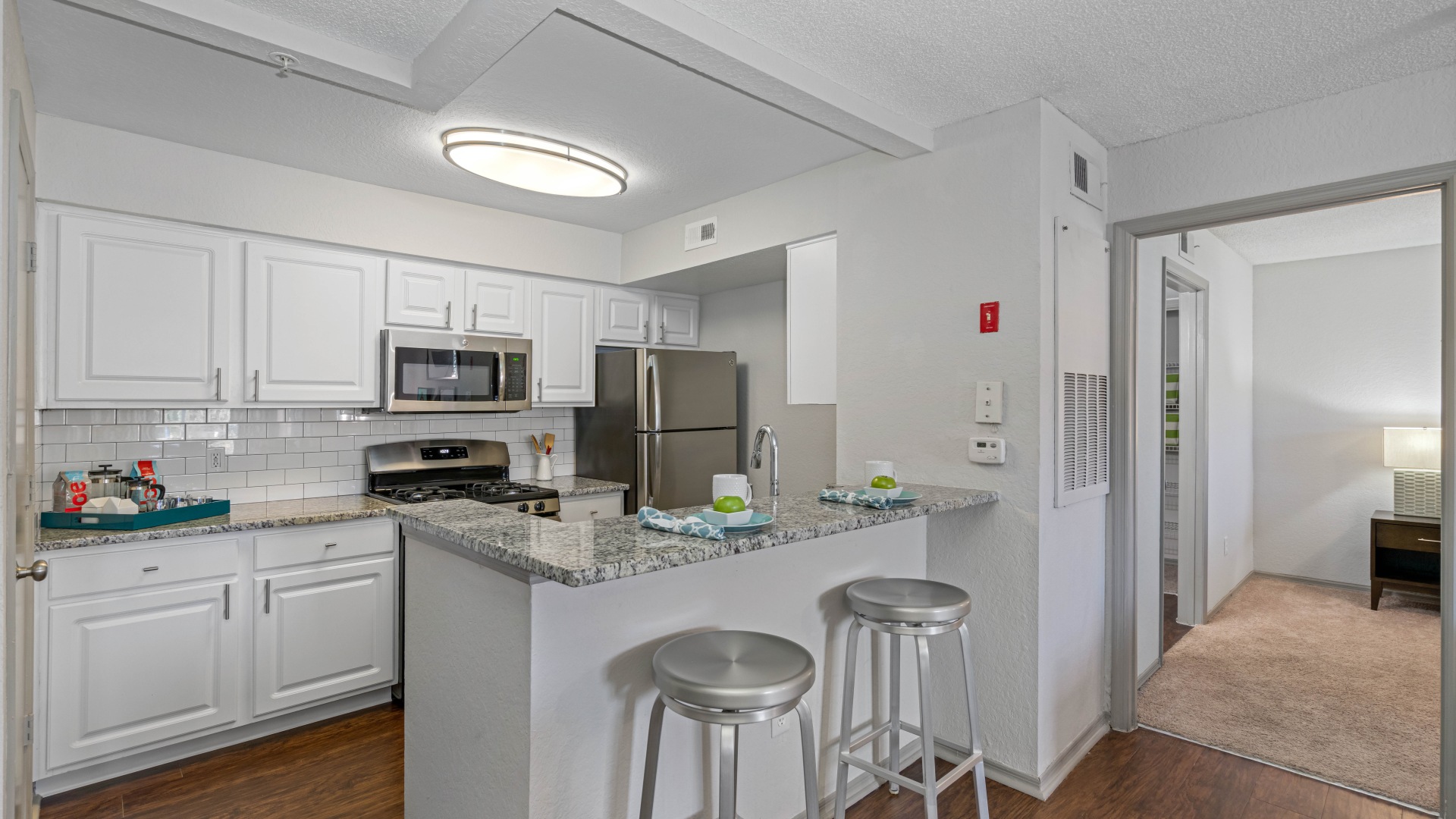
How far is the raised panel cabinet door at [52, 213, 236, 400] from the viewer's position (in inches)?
102

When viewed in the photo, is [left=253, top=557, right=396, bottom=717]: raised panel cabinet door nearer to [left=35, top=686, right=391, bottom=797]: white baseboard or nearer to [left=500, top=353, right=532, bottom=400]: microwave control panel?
[left=35, top=686, right=391, bottom=797]: white baseboard

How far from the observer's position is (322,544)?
2896 mm

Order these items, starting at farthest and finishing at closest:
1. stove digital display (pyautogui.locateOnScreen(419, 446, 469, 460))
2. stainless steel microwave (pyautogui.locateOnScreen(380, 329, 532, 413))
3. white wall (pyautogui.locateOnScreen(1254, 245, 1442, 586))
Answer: white wall (pyautogui.locateOnScreen(1254, 245, 1442, 586)), stove digital display (pyautogui.locateOnScreen(419, 446, 469, 460)), stainless steel microwave (pyautogui.locateOnScreen(380, 329, 532, 413))

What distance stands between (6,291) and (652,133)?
1.91 m

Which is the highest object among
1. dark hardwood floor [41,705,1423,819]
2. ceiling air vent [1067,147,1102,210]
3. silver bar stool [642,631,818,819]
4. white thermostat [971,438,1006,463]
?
ceiling air vent [1067,147,1102,210]

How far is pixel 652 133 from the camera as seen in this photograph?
2719 mm

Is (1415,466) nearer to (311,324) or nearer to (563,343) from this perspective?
(563,343)

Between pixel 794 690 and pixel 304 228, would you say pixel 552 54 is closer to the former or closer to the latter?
pixel 304 228

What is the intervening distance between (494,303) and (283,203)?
1.01 metres

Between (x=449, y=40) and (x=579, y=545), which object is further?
(x=449, y=40)

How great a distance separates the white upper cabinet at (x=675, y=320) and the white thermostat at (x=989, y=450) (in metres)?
2.38

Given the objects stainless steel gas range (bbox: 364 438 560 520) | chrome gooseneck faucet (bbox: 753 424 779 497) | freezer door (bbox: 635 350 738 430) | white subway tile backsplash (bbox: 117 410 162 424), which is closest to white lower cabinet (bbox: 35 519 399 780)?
stainless steel gas range (bbox: 364 438 560 520)

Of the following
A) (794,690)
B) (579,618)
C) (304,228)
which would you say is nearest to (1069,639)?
(794,690)

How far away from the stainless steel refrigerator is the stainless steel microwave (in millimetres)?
482
